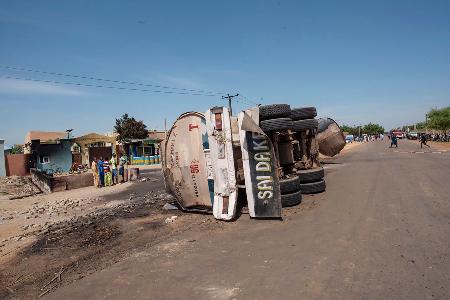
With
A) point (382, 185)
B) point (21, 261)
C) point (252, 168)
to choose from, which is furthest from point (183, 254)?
point (382, 185)

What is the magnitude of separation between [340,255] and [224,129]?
13.0 ft

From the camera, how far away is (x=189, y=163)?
27.3ft

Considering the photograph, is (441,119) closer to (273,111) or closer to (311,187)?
(311,187)

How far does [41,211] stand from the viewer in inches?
453

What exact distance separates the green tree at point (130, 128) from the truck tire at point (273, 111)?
50.9 metres

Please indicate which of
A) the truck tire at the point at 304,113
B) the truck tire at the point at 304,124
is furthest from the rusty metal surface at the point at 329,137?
the truck tire at the point at 304,124

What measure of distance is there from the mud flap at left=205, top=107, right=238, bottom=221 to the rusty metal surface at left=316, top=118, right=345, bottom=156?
1318cm

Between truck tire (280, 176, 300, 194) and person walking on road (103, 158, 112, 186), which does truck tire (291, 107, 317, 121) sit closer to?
truck tire (280, 176, 300, 194)

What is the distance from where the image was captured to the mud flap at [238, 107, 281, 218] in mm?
6992

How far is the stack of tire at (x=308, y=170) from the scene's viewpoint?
30.5 feet

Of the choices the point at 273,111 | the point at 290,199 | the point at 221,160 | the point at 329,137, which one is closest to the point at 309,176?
the point at 290,199

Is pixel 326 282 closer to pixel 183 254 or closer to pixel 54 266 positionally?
pixel 183 254

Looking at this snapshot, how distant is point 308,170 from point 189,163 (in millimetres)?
3567

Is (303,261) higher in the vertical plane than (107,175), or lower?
lower
